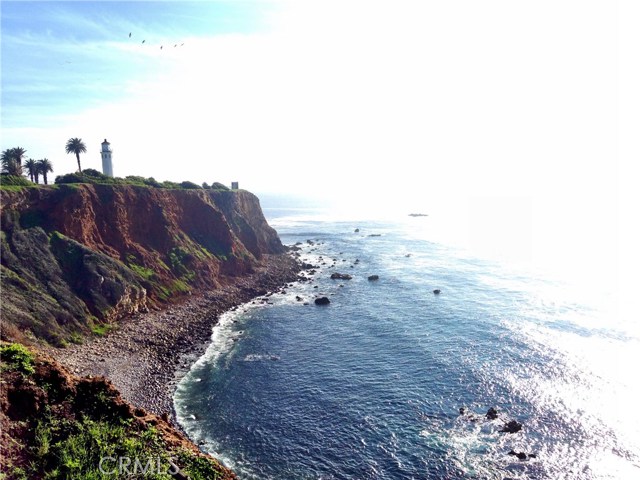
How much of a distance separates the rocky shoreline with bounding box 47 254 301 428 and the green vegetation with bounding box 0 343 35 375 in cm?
1153

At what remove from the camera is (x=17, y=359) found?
27953mm

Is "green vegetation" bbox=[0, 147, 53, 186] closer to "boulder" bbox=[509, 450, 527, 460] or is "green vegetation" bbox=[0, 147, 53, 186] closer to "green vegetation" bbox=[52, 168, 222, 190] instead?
"green vegetation" bbox=[52, 168, 222, 190]

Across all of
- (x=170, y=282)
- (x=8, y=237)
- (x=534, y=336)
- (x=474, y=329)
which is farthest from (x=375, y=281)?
(x=8, y=237)

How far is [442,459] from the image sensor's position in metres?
35.8

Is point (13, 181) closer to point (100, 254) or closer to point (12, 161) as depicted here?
point (12, 161)

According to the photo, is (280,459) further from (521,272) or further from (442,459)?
(521,272)

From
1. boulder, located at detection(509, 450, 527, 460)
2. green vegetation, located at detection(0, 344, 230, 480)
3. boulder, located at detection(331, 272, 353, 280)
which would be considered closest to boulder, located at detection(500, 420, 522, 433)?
boulder, located at detection(509, 450, 527, 460)

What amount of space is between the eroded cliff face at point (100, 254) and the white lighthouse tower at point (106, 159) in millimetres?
14068

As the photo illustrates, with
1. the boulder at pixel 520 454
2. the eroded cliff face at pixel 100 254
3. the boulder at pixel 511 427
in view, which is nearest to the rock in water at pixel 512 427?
the boulder at pixel 511 427

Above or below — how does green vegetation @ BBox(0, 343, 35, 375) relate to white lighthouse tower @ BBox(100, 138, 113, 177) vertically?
below

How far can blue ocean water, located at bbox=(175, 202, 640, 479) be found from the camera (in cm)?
3594

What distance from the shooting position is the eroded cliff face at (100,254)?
53094 millimetres

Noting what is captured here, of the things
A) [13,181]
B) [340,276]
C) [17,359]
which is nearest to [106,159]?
[13,181]

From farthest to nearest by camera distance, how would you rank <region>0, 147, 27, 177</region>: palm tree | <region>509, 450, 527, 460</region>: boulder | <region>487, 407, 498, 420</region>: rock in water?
<region>0, 147, 27, 177</region>: palm tree, <region>487, 407, 498, 420</region>: rock in water, <region>509, 450, 527, 460</region>: boulder
